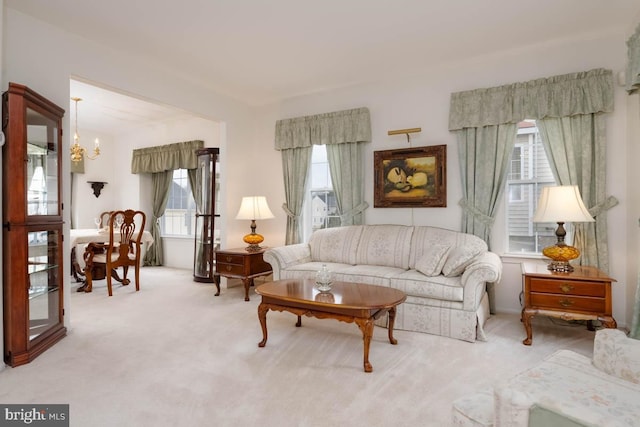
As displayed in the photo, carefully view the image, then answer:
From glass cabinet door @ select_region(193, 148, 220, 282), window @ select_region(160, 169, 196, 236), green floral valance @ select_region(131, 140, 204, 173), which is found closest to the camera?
glass cabinet door @ select_region(193, 148, 220, 282)

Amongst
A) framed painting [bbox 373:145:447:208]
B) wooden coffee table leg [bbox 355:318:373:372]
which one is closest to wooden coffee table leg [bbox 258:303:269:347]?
wooden coffee table leg [bbox 355:318:373:372]

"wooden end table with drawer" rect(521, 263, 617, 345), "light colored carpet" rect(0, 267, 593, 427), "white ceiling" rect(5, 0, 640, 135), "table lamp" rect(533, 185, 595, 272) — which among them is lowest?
"light colored carpet" rect(0, 267, 593, 427)

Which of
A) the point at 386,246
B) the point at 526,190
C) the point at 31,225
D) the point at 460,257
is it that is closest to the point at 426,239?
the point at 386,246

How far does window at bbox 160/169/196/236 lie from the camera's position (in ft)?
22.7

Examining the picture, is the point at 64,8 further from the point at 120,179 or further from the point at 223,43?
the point at 120,179

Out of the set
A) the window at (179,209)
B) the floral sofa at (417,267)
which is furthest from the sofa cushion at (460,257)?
the window at (179,209)

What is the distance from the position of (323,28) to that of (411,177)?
1.93 metres

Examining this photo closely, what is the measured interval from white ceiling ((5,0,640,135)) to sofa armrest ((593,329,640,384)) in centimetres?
257

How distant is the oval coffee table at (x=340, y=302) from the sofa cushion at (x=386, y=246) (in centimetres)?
98

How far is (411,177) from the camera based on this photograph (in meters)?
4.37

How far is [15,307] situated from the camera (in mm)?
2602

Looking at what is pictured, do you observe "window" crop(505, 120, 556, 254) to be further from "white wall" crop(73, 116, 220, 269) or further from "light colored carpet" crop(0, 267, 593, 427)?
"white wall" crop(73, 116, 220, 269)

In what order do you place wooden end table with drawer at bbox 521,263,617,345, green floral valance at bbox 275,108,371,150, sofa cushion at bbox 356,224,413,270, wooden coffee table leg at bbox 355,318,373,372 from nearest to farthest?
wooden coffee table leg at bbox 355,318,373,372, wooden end table with drawer at bbox 521,263,617,345, sofa cushion at bbox 356,224,413,270, green floral valance at bbox 275,108,371,150

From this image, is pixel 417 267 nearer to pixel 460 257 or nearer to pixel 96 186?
pixel 460 257
